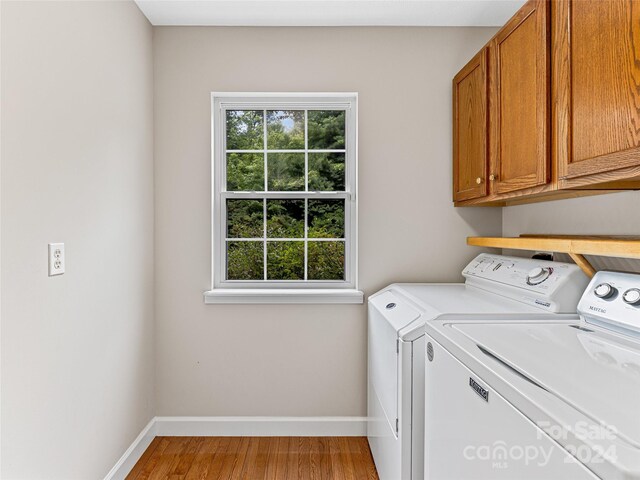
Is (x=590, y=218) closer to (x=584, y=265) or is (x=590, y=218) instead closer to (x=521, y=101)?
(x=584, y=265)

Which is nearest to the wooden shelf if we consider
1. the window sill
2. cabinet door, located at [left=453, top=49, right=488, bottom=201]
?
cabinet door, located at [left=453, top=49, right=488, bottom=201]

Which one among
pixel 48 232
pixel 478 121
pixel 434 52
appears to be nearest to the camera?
pixel 48 232

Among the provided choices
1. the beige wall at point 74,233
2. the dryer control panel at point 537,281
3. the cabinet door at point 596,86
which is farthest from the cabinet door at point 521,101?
the beige wall at point 74,233

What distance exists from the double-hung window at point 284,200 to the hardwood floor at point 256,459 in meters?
0.91

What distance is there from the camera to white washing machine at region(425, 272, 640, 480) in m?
0.64

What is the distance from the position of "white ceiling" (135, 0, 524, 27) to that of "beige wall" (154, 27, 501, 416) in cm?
7

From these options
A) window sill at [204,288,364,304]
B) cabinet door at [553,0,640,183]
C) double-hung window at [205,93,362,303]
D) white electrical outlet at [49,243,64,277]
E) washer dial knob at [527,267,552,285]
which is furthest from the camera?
double-hung window at [205,93,362,303]

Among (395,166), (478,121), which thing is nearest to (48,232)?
(395,166)

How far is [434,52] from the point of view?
8.05ft

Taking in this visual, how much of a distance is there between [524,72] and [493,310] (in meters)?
0.98

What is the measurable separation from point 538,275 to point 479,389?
93 centimetres

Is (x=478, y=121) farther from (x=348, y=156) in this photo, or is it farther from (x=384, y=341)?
(x=384, y=341)

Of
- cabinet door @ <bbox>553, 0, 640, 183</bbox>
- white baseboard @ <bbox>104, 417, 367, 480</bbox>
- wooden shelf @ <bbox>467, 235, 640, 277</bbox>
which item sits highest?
cabinet door @ <bbox>553, 0, 640, 183</bbox>

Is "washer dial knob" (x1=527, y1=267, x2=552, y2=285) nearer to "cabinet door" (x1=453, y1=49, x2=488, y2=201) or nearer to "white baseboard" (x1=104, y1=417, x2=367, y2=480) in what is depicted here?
"cabinet door" (x1=453, y1=49, x2=488, y2=201)
